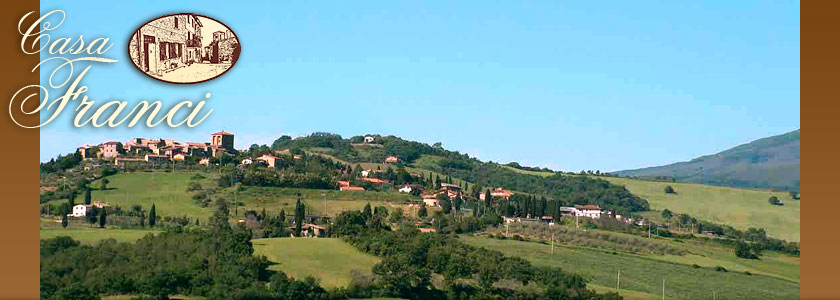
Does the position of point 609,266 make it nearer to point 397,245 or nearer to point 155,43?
point 397,245

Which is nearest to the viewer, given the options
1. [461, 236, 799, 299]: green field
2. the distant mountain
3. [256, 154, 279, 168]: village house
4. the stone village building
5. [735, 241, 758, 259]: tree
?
the stone village building

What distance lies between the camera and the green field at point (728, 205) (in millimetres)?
82188

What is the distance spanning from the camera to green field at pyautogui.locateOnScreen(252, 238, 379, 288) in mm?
36703

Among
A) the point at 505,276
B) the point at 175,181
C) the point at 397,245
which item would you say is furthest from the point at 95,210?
the point at 505,276

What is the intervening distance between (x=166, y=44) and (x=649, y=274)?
36598 millimetres

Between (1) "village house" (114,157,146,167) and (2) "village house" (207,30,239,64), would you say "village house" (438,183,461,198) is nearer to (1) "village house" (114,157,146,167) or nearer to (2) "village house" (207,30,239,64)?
(1) "village house" (114,157,146,167)

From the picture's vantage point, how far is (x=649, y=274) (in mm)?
47469

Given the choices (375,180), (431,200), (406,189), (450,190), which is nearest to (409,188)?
(406,189)

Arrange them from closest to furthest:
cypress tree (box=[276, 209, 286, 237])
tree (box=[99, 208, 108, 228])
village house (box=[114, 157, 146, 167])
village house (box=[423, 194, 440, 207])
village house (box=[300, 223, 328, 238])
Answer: tree (box=[99, 208, 108, 228])
cypress tree (box=[276, 209, 286, 237])
village house (box=[300, 223, 328, 238])
village house (box=[114, 157, 146, 167])
village house (box=[423, 194, 440, 207])

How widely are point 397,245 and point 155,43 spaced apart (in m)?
28.2

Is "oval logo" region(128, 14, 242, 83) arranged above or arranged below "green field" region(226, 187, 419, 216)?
above

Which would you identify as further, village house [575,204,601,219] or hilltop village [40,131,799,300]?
village house [575,204,601,219]

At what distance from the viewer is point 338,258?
133 feet

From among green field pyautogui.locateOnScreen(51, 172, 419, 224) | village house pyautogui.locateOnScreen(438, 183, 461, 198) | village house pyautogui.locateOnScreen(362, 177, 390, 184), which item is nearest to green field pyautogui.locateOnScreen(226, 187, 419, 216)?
green field pyautogui.locateOnScreen(51, 172, 419, 224)
